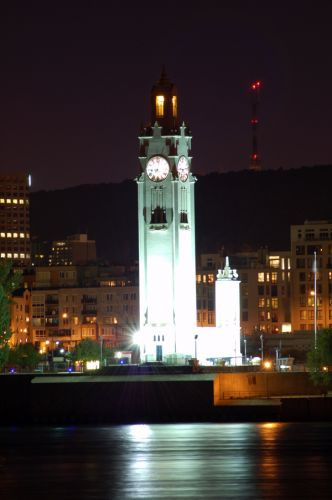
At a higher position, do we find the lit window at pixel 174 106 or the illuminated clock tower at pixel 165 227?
the lit window at pixel 174 106

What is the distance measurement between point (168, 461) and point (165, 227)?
67.2 m

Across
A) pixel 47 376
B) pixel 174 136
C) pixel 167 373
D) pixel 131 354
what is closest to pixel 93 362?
pixel 131 354

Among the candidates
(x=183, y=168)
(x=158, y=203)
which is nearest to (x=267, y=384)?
(x=158, y=203)

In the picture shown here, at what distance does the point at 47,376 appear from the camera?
109m

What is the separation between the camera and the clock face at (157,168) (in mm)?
143875

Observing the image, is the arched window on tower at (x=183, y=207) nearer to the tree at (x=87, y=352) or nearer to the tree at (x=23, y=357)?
the tree at (x=87, y=352)

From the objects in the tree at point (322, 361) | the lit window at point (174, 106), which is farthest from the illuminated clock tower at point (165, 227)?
the tree at point (322, 361)

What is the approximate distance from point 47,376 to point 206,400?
12.3 meters

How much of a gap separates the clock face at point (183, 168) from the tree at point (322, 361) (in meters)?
26.2

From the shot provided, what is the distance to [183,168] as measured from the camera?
14525 cm

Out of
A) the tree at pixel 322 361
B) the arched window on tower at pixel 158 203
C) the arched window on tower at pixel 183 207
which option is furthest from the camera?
the arched window on tower at pixel 183 207

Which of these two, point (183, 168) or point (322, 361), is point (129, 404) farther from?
point (183, 168)

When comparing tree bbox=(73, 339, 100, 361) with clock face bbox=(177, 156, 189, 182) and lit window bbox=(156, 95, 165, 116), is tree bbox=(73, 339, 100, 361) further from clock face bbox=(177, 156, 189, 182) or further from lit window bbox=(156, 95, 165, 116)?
lit window bbox=(156, 95, 165, 116)

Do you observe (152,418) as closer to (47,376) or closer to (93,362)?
(47,376)
